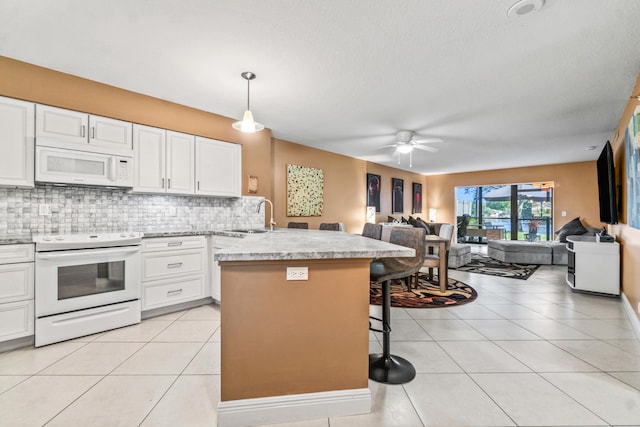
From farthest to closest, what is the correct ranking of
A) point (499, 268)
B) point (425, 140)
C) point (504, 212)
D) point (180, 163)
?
point (504, 212)
point (499, 268)
point (425, 140)
point (180, 163)

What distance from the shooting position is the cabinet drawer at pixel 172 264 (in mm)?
3021

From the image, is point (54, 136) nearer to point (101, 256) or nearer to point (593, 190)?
point (101, 256)

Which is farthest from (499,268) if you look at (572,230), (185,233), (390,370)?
(185,233)

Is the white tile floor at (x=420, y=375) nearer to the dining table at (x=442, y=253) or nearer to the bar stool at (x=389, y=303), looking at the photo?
the bar stool at (x=389, y=303)

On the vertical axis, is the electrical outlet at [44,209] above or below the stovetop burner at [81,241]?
above

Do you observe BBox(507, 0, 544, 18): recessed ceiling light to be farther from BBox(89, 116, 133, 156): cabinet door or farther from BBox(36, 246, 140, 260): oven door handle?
BBox(36, 246, 140, 260): oven door handle

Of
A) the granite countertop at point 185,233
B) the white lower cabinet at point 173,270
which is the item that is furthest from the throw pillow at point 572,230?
the white lower cabinet at point 173,270

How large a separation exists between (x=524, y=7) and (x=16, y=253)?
4142 mm

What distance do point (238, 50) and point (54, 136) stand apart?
6.27 ft

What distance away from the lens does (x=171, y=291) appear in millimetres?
3195

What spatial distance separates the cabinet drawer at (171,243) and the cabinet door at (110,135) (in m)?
0.97

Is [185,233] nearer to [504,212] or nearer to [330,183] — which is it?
[330,183]

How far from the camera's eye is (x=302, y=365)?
1591 millimetres

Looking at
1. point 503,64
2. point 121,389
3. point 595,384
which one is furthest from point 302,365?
point 503,64
